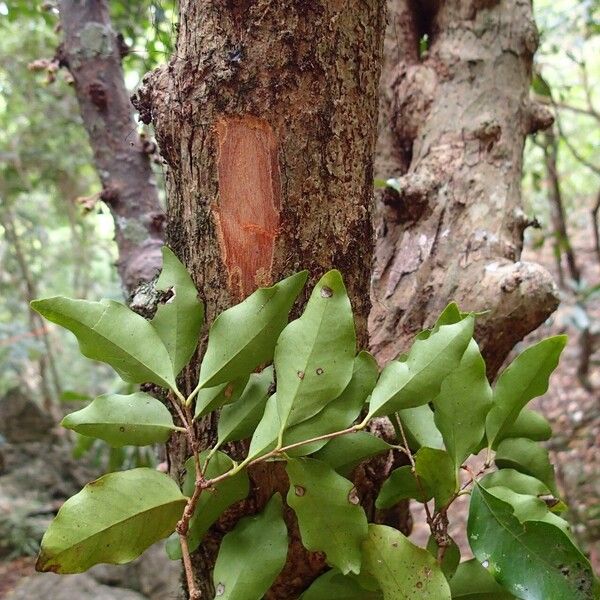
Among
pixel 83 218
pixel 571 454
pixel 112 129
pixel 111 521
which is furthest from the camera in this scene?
pixel 83 218

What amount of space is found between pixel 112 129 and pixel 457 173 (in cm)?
84

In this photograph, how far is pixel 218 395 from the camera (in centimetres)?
67

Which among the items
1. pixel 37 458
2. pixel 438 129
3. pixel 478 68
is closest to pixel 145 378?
pixel 438 129

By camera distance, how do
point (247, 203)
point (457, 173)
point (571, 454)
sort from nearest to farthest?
1. point (247, 203)
2. point (457, 173)
3. point (571, 454)

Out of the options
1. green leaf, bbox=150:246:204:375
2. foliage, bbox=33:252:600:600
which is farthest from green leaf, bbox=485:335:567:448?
green leaf, bbox=150:246:204:375

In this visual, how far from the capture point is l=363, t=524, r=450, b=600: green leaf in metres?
0.63

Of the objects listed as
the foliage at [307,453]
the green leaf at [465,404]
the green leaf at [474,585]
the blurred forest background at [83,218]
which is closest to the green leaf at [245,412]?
the foliage at [307,453]

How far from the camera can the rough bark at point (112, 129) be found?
1436mm

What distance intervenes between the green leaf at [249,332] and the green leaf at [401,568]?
0.79 feet

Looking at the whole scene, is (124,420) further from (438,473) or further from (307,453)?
(438,473)

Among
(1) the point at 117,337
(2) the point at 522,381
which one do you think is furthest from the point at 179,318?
(2) the point at 522,381

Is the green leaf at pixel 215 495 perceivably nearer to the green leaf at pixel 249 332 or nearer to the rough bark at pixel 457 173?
the green leaf at pixel 249 332

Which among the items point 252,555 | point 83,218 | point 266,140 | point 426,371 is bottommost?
point 83,218

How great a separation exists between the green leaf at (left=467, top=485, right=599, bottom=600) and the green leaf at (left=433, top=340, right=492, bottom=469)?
0.06m
